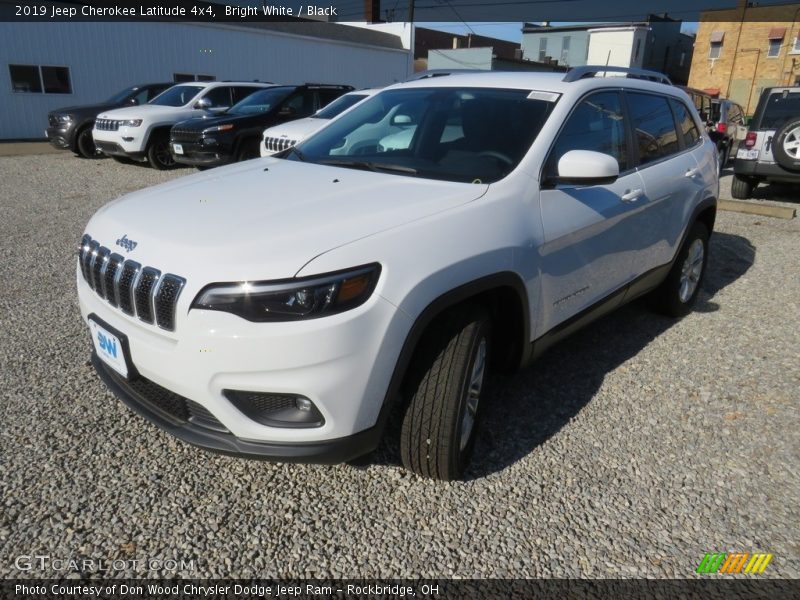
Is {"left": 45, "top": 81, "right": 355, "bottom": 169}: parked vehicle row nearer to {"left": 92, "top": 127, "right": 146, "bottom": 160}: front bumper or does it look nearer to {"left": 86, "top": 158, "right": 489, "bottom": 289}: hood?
{"left": 92, "top": 127, "right": 146, "bottom": 160}: front bumper

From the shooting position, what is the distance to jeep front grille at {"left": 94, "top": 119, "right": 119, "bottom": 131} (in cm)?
1163

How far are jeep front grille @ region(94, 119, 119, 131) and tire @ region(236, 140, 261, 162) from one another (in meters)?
2.84

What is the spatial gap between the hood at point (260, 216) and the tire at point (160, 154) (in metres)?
9.60

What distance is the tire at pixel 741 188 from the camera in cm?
983

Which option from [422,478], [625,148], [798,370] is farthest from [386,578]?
[798,370]

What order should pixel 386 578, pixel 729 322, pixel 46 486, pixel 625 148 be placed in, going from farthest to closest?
pixel 729 322 → pixel 625 148 → pixel 46 486 → pixel 386 578

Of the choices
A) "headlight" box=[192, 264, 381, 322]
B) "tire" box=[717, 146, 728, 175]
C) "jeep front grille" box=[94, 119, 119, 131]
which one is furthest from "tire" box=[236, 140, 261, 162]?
"tire" box=[717, 146, 728, 175]

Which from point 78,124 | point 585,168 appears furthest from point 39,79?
point 585,168

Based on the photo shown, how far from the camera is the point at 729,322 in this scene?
181 inches

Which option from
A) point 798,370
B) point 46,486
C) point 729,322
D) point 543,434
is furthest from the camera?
point 729,322

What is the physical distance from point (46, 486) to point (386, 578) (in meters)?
1.50

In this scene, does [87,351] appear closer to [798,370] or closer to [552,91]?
[552,91]

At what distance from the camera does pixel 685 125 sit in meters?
4.47

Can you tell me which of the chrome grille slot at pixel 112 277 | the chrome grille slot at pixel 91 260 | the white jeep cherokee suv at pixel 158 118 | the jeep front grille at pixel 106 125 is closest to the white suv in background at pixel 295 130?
the white jeep cherokee suv at pixel 158 118
